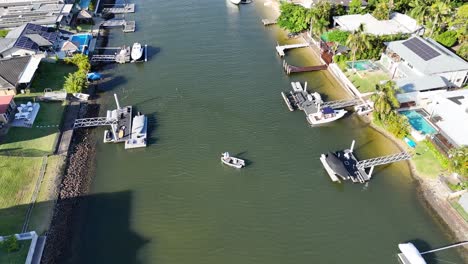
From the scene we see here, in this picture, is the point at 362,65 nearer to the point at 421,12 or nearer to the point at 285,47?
the point at 421,12

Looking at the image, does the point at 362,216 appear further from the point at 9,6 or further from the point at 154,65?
the point at 9,6

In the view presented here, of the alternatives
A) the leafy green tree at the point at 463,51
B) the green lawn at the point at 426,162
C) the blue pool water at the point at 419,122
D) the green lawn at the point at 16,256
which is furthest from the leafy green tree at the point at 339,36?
the green lawn at the point at 16,256

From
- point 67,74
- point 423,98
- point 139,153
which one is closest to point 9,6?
point 67,74

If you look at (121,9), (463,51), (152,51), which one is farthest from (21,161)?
(463,51)

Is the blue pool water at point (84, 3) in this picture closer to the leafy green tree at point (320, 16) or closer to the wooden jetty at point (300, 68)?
the wooden jetty at point (300, 68)

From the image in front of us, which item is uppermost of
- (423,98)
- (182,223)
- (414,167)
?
(423,98)

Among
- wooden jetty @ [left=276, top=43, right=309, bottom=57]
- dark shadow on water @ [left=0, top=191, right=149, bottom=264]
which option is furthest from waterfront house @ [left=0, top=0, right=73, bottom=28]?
dark shadow on water @ [left=0, top=191, right=149, bottom=264]
